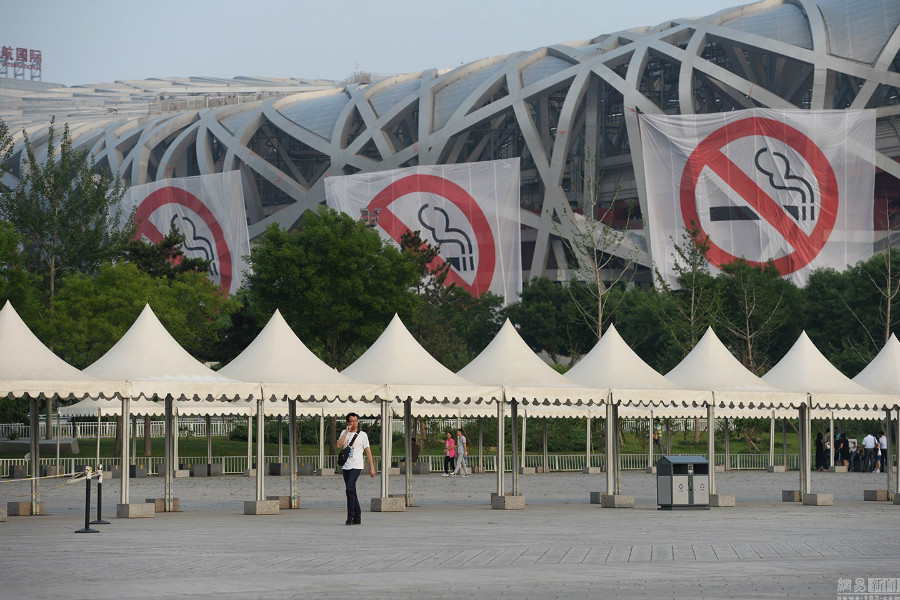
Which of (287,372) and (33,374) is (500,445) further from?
(33,374)

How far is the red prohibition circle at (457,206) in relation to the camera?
→ 6531cm

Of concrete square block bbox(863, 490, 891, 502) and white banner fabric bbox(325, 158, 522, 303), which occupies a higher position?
white banner fabric bbox(325, 158, 522, 303)

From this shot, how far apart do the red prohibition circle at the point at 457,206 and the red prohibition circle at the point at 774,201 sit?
1099 centimetres

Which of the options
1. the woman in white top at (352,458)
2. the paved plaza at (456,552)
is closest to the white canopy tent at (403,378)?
the paved plaza at (456,552)

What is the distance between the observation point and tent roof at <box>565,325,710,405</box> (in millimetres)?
21953

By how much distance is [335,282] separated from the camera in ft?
133

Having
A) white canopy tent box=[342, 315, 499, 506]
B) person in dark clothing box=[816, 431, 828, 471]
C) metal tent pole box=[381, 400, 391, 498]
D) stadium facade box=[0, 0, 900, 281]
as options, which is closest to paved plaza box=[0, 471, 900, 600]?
metal tent pole box=[381, 400, 391, 498]

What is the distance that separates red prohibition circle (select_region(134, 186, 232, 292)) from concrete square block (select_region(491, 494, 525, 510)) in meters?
53.2

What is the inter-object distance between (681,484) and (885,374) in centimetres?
536

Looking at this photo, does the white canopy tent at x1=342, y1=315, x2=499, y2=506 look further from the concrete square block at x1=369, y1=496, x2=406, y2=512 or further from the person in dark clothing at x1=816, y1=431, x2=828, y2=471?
the person in dark clothing at x1=816, y1=431, x2=828, y2=471

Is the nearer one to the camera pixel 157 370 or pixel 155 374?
pixel 155 374

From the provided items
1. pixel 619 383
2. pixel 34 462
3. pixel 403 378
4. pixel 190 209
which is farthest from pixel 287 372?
pixel 190 209

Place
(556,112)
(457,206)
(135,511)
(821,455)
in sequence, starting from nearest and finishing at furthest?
1. (135,511)
2. (821,455)
3. (457,206)
4. (556,112)

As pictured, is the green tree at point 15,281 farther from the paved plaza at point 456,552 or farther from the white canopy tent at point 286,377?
the white canopy tent at point 286,377
